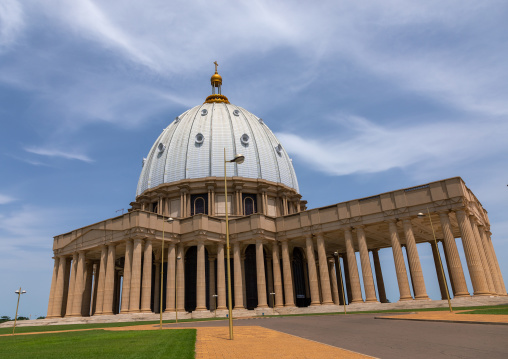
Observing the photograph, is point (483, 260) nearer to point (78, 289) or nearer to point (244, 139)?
point (244, 139)

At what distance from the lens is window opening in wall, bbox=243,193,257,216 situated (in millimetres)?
65812

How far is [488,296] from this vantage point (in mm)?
38531

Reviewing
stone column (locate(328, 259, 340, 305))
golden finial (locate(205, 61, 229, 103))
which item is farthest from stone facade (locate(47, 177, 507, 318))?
golden finial (locate(205, 61, 229, 103))

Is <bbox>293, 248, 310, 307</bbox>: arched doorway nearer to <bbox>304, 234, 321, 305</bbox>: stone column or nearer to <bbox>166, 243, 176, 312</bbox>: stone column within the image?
<bbox>304, 234, 321, 305</bbox>: stone column

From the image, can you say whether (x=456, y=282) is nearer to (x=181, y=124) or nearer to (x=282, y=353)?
(x=282, y=353)

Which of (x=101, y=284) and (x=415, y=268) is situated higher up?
(x=101, y=284)

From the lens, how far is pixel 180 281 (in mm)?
51062

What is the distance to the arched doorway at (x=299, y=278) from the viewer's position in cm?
6216

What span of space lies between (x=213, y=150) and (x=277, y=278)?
27410mm

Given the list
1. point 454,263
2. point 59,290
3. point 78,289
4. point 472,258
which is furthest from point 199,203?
point 472,258

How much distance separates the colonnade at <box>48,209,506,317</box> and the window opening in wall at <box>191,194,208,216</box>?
968 centimetres

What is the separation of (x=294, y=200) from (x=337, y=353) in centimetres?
6314

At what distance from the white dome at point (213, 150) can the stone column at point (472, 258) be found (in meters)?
35.2

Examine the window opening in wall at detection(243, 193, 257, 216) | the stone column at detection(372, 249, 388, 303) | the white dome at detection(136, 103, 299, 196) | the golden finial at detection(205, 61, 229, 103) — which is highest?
the golden finial at detection(205, 61, 229, 103)
